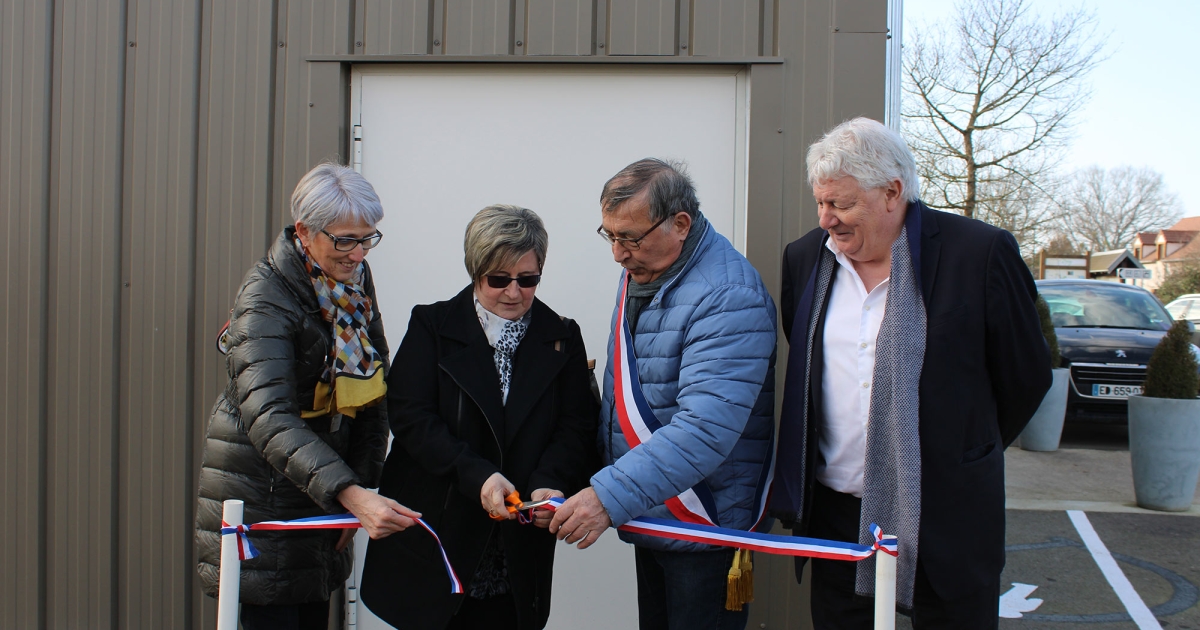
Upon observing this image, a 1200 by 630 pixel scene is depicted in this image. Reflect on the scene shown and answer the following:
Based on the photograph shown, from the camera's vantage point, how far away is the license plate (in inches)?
360

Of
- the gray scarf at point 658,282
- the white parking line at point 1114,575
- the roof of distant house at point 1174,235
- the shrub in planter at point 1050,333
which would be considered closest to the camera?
the gray scarf at point 658,282

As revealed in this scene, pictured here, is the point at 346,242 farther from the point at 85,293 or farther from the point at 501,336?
the point at 85,293

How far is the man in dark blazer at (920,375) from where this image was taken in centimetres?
200

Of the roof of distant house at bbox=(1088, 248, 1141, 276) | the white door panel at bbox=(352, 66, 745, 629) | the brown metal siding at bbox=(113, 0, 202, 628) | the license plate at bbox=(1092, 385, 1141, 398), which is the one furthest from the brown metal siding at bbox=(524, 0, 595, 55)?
the roof of distant house at bbox=(1088, 248, 1141, 276)

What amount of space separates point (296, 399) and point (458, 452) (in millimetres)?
463

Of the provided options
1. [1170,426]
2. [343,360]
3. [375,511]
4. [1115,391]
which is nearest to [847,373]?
[375,511]

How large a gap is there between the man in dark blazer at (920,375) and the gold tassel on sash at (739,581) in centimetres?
23

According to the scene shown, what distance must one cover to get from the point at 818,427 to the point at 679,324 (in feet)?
1.53

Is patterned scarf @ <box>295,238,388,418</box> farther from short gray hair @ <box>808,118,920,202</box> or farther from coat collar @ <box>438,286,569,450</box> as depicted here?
short gray hair @ <box>808,118,920,202</box>

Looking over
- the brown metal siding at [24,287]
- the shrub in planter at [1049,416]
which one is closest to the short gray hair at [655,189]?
the brown metal siding at [24,287]

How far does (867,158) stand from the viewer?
203 centimetres

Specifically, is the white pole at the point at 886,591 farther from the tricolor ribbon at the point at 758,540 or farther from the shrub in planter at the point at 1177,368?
the shrub in planter at the point at 1177,368

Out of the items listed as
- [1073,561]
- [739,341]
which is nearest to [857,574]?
[739,341]

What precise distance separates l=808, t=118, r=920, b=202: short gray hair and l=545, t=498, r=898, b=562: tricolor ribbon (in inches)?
33.8
